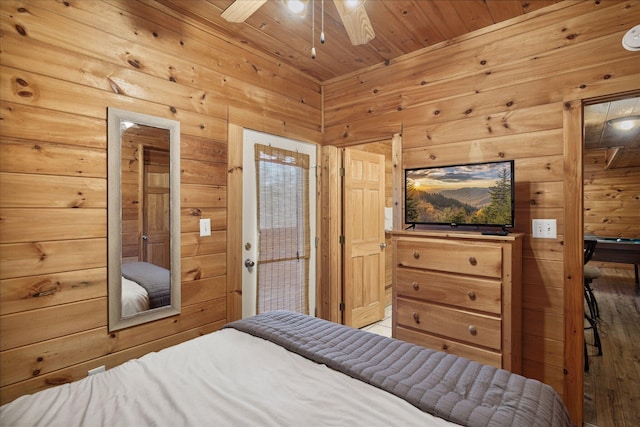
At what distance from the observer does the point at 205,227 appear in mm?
2316

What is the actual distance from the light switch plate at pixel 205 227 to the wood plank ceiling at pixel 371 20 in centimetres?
144

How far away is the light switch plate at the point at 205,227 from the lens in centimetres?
230

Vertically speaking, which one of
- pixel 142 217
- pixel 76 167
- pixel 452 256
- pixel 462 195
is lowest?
pixel 452 256

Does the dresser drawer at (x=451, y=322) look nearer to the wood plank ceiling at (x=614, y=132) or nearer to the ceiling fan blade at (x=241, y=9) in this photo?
the wood plank ceiling at (x=614, y=132)

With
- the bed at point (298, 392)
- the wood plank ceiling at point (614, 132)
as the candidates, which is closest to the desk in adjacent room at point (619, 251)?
the wood plank ceiling at point (614, 132)

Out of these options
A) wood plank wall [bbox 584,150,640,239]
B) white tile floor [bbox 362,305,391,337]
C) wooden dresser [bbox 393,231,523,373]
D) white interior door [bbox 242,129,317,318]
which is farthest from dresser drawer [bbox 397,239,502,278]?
wood plank wall [bbox 584,150,640,239]

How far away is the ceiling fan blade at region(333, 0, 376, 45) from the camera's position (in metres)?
1.48

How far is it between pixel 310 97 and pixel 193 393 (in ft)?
9.35

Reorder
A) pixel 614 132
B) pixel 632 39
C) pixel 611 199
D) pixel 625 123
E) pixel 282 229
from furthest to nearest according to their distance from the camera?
pixel 611 199 < pixel 614 132 < pixel 625 123 < pixel 282 229 < pixel 632 39

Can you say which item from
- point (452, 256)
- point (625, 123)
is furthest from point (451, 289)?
point (625, 123)

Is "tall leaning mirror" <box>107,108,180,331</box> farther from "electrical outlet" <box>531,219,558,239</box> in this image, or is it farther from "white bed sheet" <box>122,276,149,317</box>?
"electrical outlet" <box>531,219,558,239</box>

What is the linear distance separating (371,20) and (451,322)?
219 cm

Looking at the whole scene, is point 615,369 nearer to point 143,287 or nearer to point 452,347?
point 452,347

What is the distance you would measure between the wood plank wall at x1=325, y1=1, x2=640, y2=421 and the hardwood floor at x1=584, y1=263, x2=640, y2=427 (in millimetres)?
343
